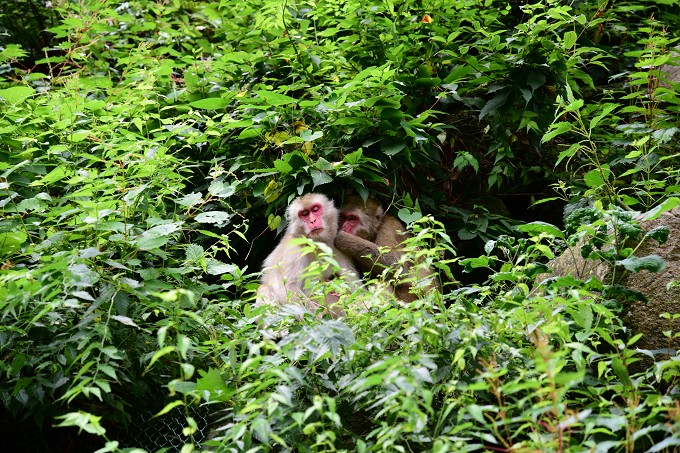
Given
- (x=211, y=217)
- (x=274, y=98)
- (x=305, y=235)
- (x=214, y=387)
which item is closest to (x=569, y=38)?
(x=274, y=98)

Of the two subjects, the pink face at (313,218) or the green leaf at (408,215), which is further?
the green leaf at (408,215)

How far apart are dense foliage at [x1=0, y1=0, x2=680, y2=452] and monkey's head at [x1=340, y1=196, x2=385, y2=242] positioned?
0.60ft

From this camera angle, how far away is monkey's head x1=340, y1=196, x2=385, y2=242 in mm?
5945

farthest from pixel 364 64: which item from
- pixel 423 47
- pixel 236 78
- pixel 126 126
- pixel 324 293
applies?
pixel 324 293

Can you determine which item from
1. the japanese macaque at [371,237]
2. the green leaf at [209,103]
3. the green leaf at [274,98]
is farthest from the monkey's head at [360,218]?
the green leaf at [209,103]

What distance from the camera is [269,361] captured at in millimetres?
3678

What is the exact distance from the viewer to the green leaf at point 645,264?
3863mm

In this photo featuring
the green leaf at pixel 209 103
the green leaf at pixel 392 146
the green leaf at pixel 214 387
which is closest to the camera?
the green leaf at pixel 214 387

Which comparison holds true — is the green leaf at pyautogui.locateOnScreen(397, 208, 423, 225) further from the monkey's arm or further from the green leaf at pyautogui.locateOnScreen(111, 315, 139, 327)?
the green leaf at pyautogui.locateOnScreen(111, 315, 139, 327)

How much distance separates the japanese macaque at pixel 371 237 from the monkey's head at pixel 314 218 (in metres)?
0.09

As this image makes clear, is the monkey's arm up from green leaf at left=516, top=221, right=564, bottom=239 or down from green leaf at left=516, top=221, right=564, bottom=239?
down

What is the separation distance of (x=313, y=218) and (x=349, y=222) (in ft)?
1.39

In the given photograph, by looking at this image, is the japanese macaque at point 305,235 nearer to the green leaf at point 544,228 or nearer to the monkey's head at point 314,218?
the monkey's head at point 314,218

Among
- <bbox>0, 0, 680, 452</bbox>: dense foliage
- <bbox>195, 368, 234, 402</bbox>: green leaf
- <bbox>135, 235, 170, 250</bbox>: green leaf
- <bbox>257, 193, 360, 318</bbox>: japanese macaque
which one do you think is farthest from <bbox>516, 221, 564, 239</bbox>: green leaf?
<bbox>135, 235, 170, 250</bbox>: green leaf
